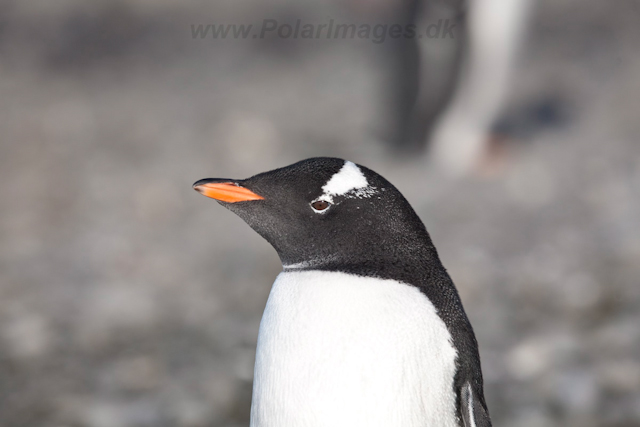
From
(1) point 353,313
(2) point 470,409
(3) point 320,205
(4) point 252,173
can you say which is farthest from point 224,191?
(4) point 252,173

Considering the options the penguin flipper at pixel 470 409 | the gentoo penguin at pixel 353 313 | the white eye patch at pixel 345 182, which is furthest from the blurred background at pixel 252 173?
the white eye patch at pixel 345 182

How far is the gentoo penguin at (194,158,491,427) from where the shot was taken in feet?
4.54

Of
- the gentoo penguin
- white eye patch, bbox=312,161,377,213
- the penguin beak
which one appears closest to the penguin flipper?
the gentoo penguin

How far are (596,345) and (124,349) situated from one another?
2.22 m

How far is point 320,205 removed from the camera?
1440mm

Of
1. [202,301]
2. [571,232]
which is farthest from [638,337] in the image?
[202,301]

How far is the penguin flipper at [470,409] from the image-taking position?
1462 millimetres

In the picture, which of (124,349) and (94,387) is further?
(124,349)

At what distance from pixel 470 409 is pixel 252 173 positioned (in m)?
3.14

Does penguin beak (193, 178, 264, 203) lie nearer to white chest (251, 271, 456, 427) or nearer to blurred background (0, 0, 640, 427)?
white chest (251, 271, 456, 427)

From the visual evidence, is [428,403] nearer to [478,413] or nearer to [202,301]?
[478,413]

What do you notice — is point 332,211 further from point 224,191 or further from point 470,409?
point 470,409

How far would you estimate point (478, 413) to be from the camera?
1482 mm

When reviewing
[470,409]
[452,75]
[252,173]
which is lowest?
[470,409]
